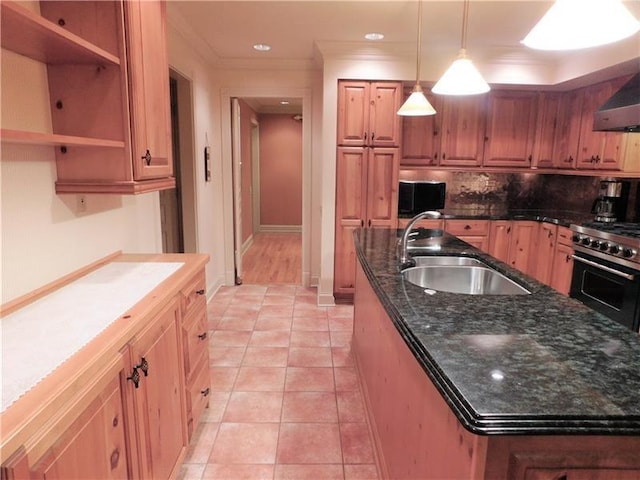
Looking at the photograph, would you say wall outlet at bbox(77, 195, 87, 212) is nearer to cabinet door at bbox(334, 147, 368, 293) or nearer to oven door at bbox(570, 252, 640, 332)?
cabinet door at bbox(334, 147, 368, 293)

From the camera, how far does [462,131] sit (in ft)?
13.6

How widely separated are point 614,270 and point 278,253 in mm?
4505

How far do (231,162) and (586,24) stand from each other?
12.7 feet

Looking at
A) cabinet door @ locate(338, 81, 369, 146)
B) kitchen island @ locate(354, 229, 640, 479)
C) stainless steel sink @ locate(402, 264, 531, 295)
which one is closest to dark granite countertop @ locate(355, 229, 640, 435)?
kitchen island @ locate(354, 229, 640, 479)

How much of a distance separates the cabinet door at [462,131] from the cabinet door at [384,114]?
1.90 feet

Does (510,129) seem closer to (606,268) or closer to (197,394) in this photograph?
(606,268)

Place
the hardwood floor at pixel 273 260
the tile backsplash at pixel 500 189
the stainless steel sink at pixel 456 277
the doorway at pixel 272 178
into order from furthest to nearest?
the doorway at pixel 272 178 → the hardwood floor at pixel 273 260 → the tile backsplash at pixel 500 189 → the stainless steel sink at pixel 456 277

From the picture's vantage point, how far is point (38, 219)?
5.36ft

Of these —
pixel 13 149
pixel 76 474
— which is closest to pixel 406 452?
pixel 76 474

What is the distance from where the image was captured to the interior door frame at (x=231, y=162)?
14.3 ft

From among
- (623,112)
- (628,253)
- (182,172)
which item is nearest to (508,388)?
(628,253)

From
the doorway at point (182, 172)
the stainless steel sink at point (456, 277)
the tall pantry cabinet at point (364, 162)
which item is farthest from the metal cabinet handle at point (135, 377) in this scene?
the tall pantry cabinet at point (364, 162)

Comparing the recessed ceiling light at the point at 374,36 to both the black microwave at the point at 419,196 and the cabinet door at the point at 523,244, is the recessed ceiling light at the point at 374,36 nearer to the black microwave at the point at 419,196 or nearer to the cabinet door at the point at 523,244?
the black microwave at the point at 419,196

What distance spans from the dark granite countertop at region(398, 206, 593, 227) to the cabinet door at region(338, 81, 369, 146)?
36.8 inches
